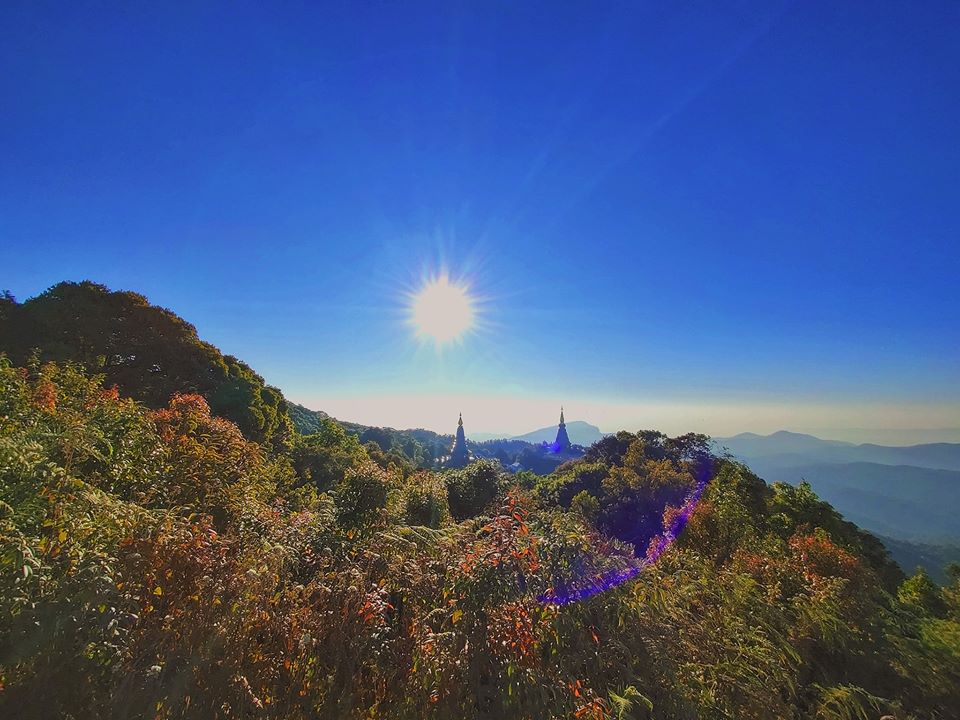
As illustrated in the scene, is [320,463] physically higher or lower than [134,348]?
lower

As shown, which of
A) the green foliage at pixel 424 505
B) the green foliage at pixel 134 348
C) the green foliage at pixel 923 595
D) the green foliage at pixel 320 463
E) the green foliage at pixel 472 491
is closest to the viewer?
the green foliage at pixel 424 505

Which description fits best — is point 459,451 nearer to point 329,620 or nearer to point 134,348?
point 134,348

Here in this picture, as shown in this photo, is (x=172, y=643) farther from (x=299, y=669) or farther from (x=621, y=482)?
(x=621, y=482)

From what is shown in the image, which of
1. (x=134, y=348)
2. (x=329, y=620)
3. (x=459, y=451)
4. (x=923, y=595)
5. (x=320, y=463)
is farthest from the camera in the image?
(x=459, y=451)

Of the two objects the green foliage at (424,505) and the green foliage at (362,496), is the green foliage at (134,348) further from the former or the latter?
the green foliage at (362,496)

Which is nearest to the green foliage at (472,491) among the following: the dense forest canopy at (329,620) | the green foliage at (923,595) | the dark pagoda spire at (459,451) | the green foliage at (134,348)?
the dense forest canopy at (329,620)

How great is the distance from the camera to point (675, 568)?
524 centimetres

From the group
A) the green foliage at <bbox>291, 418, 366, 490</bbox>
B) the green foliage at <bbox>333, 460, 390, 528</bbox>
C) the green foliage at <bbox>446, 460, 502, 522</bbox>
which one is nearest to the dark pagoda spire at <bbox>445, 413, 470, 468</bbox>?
the green foliage at <bbox>291, 418, 366, 490</bbox>

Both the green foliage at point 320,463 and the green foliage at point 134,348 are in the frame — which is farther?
the green foliage at point 320,463

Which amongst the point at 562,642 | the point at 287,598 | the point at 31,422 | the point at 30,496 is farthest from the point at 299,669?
the point at 31,422

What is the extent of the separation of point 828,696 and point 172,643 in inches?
233

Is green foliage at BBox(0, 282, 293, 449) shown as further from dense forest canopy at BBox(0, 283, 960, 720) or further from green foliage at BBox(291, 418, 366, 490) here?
dense forest canopy at BBox(0, 283, 960, 720)

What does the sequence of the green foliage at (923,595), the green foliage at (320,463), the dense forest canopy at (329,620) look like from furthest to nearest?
the green foliage at (320,463) < the green foliage at (923,595) < the dense forest canopy at (329,620)

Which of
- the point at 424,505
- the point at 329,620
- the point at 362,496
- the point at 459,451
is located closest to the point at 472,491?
the point at 424,505
